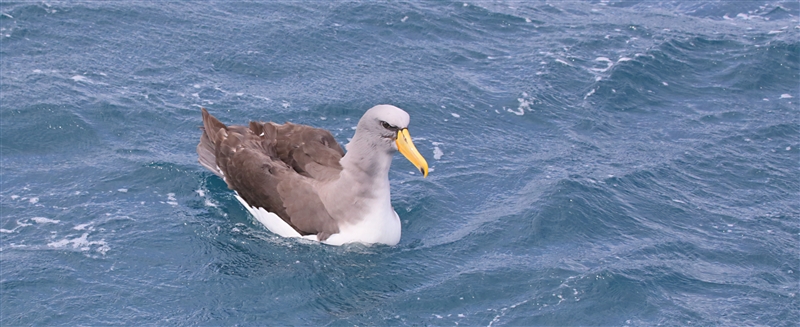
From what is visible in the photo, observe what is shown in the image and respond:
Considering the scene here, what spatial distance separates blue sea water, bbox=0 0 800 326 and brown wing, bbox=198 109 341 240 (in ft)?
1.43

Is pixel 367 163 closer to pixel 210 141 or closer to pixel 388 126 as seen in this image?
pixel 388 126

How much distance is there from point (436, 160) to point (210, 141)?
12.7 ft

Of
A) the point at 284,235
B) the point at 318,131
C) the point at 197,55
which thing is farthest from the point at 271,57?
the point at 284,235

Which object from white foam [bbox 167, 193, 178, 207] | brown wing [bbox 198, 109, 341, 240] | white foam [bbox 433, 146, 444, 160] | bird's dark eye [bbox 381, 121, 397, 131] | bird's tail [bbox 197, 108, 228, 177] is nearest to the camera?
bird's dark eye [bbox 381, 121, 397, 131]

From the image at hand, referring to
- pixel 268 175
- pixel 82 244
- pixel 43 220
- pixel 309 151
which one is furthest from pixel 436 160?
pixel 43 220

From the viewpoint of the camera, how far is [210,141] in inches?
603

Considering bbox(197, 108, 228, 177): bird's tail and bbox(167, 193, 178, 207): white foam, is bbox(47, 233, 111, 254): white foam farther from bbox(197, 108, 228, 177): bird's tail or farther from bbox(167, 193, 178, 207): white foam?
bbox(197, 108, 228, 177): bird's tail

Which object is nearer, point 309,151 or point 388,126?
point 388,126

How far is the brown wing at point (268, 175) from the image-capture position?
13781 mm

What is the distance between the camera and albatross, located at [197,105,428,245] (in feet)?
43.3

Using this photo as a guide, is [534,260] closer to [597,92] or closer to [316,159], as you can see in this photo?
[316,159]

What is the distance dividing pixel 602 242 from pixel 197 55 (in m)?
9.50

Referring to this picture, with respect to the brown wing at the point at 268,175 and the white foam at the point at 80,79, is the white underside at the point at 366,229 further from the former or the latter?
the white foam at the point at 80,79

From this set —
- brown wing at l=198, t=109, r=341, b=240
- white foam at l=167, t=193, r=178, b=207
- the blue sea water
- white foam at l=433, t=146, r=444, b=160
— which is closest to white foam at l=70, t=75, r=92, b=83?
the blue sea water
